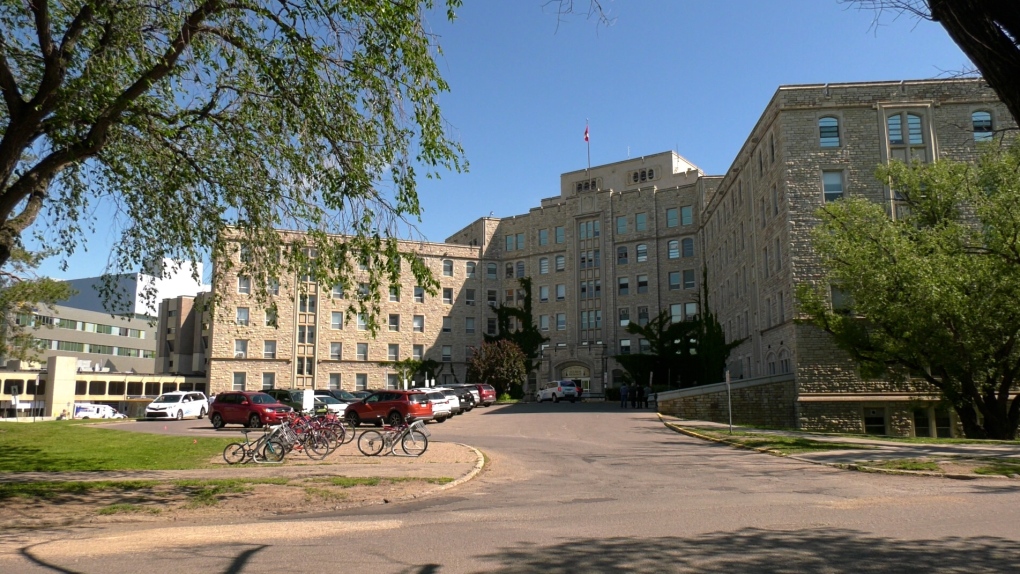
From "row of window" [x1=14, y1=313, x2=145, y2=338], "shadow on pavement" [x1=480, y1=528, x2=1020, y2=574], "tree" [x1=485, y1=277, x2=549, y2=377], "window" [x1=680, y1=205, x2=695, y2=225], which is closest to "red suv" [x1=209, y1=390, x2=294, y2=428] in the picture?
"shadow on pavement" [x1=480, y1=528, x2=1020, y2=574]

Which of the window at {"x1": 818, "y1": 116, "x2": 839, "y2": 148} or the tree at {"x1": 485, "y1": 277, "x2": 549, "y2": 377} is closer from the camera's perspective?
the window at {"x1": 818, "y1": 116, "x2": 839, "y2": 148}

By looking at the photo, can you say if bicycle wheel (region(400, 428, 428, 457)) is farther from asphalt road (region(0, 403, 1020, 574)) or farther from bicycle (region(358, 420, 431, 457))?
asphalt road (region(0, 403, 1020, 574))

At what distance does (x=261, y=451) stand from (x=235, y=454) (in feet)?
2.09

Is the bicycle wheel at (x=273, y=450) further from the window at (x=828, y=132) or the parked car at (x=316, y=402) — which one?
the window at (x=828, y=132)

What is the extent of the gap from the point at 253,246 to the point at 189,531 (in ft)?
21.0

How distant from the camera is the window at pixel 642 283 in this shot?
66.1 metres

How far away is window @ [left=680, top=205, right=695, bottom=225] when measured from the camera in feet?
212

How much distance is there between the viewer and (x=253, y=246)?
46.8 ft

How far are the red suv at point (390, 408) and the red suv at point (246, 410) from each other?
267 centimetres

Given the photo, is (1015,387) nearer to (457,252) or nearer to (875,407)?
(875,407)

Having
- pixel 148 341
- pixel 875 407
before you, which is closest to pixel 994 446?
pixel 875 407

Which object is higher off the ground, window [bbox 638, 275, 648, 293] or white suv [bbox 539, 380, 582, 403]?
window [bbox 638, 275, 648, 293]

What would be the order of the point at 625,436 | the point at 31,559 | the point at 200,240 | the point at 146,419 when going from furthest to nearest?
the point at 146,419
the point at 625,436
the point at 200,240
the point at 31,559

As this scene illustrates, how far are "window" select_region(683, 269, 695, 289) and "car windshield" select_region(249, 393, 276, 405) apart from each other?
134 ft
